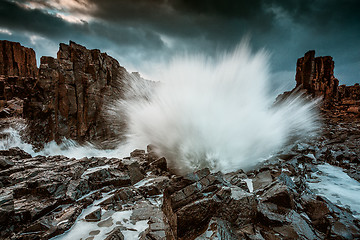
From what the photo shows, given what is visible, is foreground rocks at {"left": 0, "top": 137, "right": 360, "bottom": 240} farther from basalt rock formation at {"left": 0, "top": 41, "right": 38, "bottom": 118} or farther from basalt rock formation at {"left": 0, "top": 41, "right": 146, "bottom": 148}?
basalt rock formation at {"left": 0, "top": 41, "right": 38, "bottom": 118}

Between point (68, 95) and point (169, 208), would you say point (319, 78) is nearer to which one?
point (169, 208)

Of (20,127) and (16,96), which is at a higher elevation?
(16,96)

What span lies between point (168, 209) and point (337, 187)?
19.9 feet

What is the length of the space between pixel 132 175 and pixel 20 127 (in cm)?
1700

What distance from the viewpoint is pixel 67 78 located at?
17.8 meters

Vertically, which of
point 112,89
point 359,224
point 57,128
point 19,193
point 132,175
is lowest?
point 359,224

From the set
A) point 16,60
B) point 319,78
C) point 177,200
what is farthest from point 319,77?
point 16,60

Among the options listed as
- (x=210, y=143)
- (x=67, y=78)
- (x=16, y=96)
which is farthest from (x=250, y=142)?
(x=16, y=96)

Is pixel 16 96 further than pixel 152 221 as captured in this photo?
Yes

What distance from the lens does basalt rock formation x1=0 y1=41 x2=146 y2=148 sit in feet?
51.9

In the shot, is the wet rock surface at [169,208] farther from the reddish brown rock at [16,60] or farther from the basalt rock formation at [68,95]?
the reddish brown rock at [16,60]

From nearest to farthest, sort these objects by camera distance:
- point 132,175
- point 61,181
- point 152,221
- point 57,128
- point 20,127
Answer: point 152,221 → point 61,181 → point 132,175 → point 20,127 → point 57,128

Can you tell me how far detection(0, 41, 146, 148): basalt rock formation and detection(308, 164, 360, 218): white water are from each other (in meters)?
22.5

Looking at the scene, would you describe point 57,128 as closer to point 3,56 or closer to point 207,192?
point 207,192
